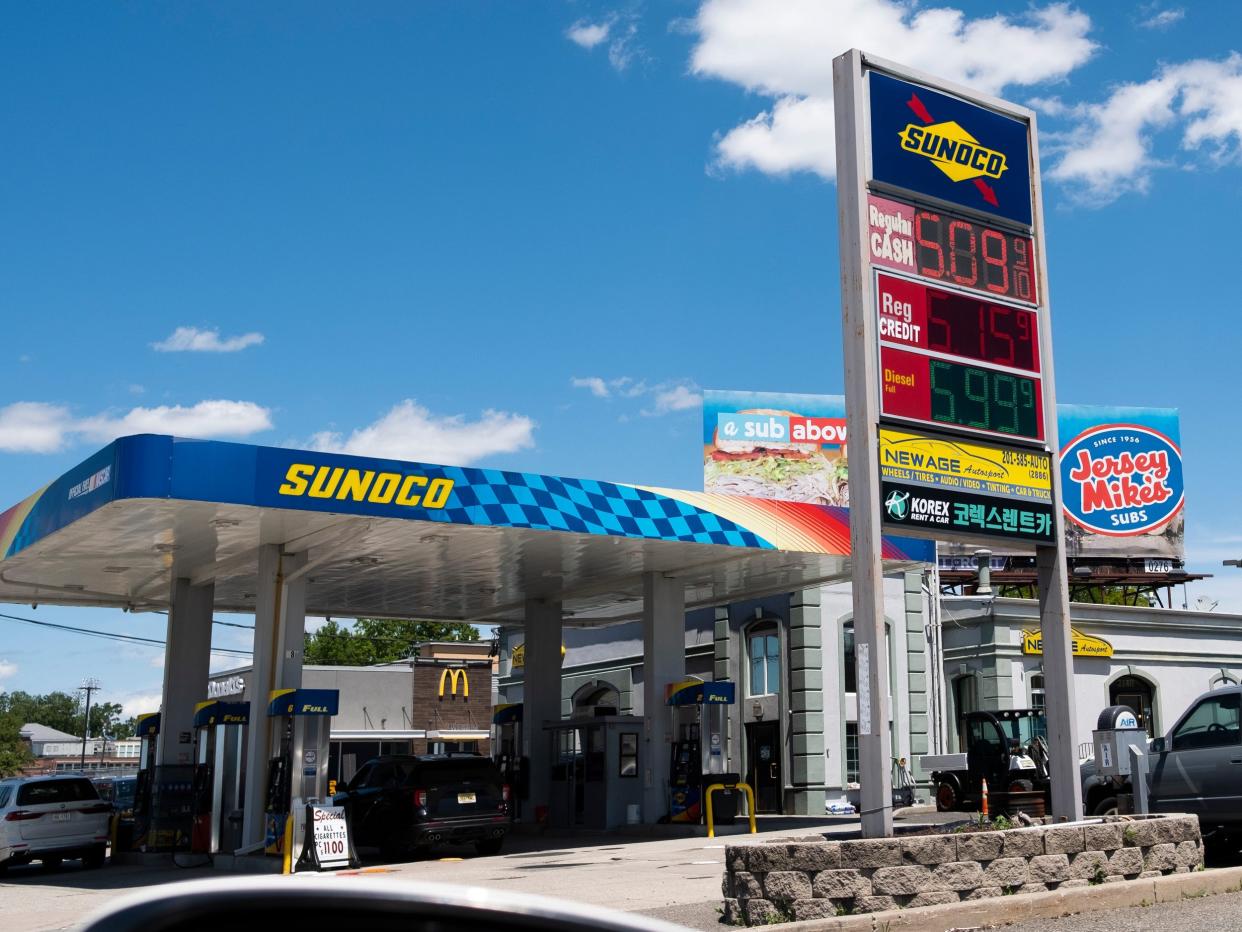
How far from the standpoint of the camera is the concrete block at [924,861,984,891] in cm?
1120

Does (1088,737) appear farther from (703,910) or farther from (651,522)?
(703,910)

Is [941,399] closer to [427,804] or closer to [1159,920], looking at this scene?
[1159,920]

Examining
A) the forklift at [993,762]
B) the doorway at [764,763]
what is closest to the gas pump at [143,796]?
the doorway at [764,763]

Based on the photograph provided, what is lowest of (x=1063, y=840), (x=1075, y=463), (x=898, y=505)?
(x=1063, y=840)

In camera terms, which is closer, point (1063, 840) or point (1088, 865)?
point (1063, 840)

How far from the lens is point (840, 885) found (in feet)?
35.8

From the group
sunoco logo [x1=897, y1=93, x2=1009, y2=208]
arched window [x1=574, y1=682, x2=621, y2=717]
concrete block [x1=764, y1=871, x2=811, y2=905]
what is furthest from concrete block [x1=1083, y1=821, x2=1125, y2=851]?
arched window [x1=574, y1=682, x2=621, y2=717]

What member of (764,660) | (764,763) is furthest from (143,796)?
(764,660)

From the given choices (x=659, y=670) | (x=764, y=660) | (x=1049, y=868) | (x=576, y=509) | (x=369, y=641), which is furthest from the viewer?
(x=369, y=641)

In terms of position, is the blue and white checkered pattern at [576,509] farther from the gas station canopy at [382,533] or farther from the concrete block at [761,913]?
the concrete block at [761,913]

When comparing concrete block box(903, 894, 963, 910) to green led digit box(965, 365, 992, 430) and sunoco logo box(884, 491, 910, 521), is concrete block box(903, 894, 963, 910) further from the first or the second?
green led digit box(965, 365, 992, 430)

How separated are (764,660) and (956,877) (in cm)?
2167

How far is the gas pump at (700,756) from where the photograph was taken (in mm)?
24781

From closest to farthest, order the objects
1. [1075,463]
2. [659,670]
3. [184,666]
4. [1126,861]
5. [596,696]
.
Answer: [1126,861], [184,666], [659,670], [596,696], [1075,463]
